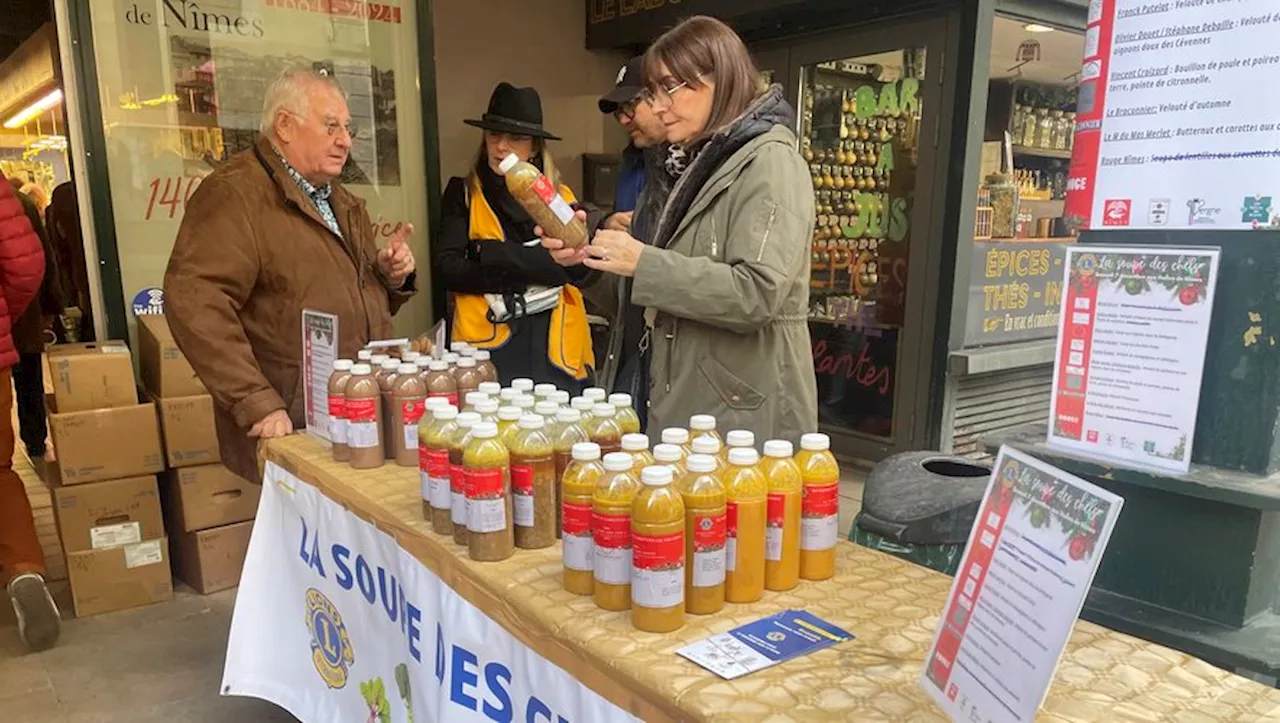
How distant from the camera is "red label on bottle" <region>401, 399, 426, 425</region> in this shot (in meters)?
1.84

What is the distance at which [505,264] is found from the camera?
3051mm

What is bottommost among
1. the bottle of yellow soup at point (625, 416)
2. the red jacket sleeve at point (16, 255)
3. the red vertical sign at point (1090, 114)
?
the bottle of yellow soup at point (625, 416)

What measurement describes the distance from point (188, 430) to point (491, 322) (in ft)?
4.13

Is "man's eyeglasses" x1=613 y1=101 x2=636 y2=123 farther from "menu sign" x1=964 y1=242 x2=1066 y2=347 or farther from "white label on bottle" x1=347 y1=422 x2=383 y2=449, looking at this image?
"menu sign" x1=964 y1=242 x2=1066 y2=347

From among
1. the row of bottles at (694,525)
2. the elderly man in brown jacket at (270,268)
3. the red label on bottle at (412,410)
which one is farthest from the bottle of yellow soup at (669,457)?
the elderly man in brown jacket at (270,268)

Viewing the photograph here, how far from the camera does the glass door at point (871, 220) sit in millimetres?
4344

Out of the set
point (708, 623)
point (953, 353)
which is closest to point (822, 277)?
point (953, 353)

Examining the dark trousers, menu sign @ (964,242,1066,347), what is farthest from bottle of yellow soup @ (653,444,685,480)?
the dark trousers

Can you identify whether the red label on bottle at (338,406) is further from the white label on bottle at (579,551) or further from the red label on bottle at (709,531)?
the red label on bottle at (709,531)

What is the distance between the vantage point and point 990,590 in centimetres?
96

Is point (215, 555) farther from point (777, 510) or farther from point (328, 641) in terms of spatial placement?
point (777, 510)

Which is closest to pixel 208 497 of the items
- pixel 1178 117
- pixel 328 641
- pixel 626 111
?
pixel 328 641

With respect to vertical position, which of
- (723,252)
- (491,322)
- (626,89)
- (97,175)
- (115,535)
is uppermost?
(626,89)

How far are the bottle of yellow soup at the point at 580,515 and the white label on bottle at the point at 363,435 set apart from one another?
30.0 inches
